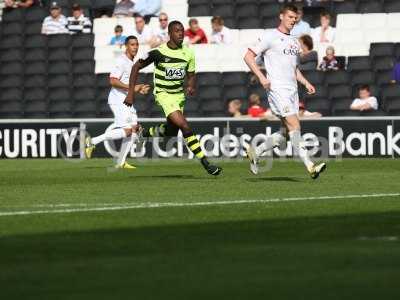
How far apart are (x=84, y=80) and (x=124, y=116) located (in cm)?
832

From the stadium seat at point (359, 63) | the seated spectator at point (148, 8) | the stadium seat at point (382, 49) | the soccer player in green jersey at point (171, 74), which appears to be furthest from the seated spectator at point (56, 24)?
the soccer player in green jersey at point (171, 74)

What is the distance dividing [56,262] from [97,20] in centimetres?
2316

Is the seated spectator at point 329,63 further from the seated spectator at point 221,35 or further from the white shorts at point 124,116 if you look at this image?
the white shorts at point 124,116

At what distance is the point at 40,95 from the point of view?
103 ft

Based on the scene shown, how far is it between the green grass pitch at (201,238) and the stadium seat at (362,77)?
1040 centimetres

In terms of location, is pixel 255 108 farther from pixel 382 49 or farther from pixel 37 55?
pixel 37 55

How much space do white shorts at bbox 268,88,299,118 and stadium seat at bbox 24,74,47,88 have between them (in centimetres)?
1397

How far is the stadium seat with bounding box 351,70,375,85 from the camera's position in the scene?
28.8 m

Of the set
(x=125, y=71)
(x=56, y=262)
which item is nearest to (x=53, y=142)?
(x=125, y=71)

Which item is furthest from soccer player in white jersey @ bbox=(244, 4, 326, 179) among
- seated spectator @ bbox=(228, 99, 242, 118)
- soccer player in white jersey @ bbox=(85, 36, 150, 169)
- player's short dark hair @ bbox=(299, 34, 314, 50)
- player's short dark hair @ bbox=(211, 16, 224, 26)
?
player's short dark hair @ bbox=(211, 16, 224, 26)

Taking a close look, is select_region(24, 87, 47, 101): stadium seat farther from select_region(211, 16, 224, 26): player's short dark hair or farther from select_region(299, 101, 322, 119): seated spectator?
select_region(299, 101, 322, 119): seated spectator

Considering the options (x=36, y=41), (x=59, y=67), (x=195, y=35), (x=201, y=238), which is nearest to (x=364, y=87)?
(x=195, y=35)

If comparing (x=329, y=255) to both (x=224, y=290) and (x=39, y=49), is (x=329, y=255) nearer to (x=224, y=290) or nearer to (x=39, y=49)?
(x=224, y=290)

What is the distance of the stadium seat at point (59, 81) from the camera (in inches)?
1232
